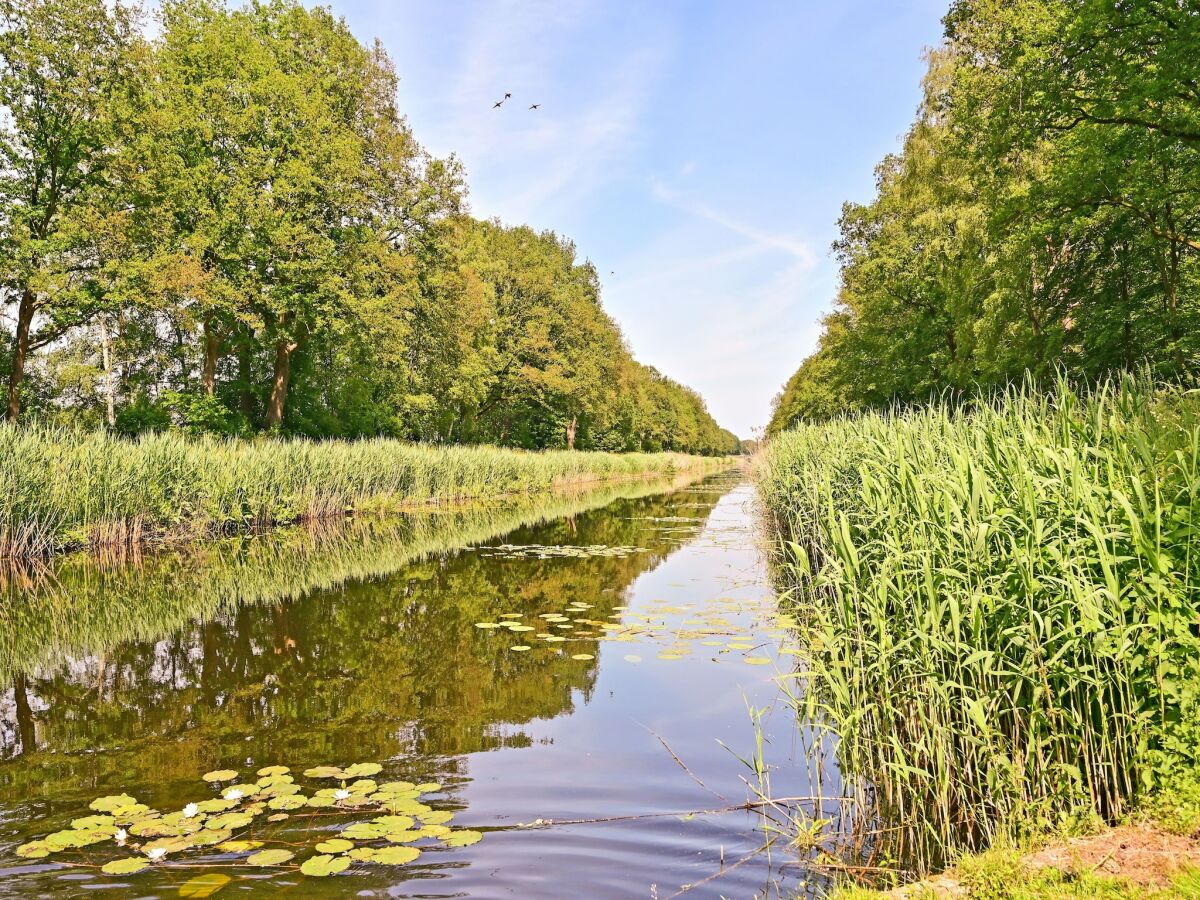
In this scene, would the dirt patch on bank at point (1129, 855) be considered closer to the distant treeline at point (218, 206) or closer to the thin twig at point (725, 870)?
the thin twig at point (725, 870)

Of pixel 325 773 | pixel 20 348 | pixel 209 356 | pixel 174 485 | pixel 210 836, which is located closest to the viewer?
pixel 210 836

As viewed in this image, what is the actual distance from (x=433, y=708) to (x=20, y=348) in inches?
1006

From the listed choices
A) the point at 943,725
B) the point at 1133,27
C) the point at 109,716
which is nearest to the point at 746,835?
the point at 943,725

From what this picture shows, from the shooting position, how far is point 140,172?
22203 mm

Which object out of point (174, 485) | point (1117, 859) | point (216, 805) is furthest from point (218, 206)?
point (1117, 859)

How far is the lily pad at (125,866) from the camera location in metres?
3.15

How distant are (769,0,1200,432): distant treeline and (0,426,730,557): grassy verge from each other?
15845 millimetres

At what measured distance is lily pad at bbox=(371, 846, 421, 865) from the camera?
328 cm

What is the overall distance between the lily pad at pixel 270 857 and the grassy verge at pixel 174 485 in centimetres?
1078

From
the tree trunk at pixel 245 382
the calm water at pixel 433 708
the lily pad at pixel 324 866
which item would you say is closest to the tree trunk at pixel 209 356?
the tree trunk at pixel 245 382

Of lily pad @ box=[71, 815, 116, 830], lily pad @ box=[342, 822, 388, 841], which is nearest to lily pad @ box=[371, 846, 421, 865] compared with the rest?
lily pad @ box=[342, 822, 388, 841]

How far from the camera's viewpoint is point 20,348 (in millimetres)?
22797

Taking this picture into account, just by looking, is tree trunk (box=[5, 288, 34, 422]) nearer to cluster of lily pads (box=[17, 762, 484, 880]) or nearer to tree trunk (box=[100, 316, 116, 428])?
tree trunk (box=[100, 316, 116, 428])

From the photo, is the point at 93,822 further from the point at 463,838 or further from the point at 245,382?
the point at 245,382
